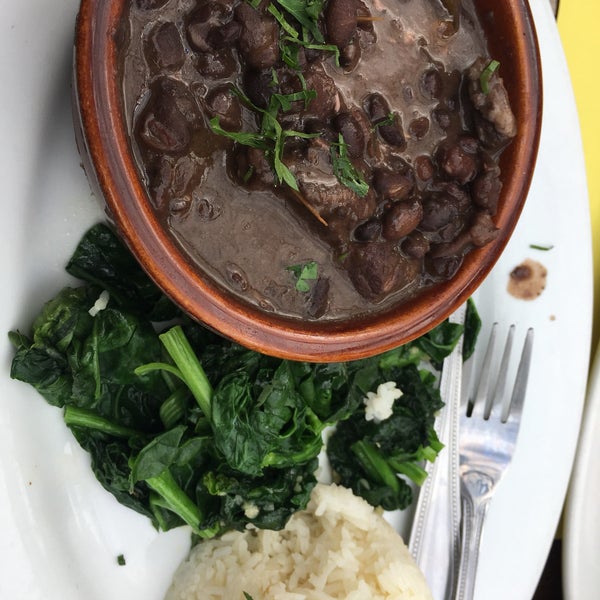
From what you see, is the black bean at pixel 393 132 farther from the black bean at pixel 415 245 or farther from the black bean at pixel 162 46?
the black bean at pixel 162 46

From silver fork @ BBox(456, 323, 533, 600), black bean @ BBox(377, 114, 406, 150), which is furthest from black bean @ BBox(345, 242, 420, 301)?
silver fork @ BBox(456, 323, 533, 600)

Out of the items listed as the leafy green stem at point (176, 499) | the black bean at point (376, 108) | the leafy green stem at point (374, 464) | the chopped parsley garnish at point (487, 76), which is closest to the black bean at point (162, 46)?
the black bean at point (376, 108)

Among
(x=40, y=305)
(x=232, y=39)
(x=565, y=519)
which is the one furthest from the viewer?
(x=565, y=519)

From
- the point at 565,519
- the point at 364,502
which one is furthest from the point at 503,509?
the point at 364,502

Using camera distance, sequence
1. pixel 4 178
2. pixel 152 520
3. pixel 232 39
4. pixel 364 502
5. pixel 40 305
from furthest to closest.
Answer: pixel 364 502 → pixel 152 520 → pixel 40 305 → pixel 4 178 → pixel 232 39

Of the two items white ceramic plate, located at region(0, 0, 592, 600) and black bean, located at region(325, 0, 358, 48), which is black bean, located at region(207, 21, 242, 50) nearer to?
black bean, located at region(325, 0, 358, 48)

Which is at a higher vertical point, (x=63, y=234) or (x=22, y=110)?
(x=22, y=110)

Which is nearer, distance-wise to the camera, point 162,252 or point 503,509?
point 162,252

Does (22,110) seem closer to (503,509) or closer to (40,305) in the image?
(40,305)
